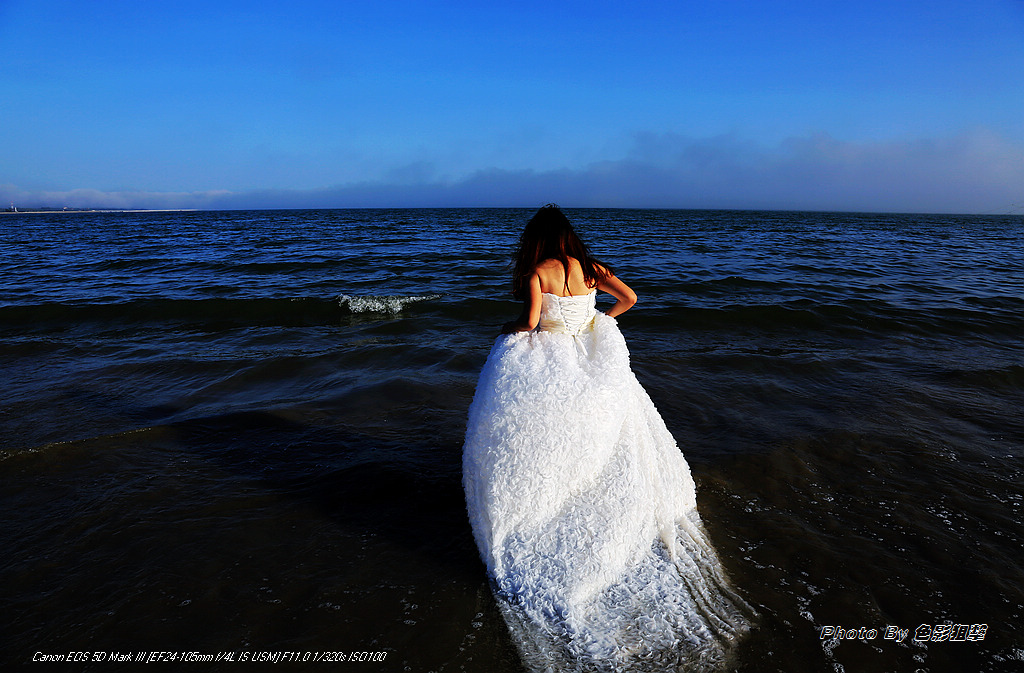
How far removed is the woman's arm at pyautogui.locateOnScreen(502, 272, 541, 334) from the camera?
370 centimetres

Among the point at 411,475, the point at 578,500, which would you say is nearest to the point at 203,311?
the point at 411,475

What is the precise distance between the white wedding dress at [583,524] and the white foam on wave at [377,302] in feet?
29.1

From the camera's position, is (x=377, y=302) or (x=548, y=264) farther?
(x=377, y=302)

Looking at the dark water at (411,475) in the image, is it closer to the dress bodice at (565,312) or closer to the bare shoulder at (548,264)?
the dress bodice at (565,312)

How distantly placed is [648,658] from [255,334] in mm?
9470

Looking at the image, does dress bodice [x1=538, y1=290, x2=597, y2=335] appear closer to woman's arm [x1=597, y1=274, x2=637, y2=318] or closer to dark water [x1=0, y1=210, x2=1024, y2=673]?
woman's arm [x1=597, y1=274, x2=637, y2=318]

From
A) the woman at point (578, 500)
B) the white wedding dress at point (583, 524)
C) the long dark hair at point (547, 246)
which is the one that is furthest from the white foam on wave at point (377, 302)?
the white wedding dress at point (583, 524)

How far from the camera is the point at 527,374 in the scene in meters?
3.49

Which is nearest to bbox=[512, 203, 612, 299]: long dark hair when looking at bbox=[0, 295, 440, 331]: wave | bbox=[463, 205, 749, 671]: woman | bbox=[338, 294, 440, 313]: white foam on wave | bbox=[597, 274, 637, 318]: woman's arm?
bbox=[463, 205, 749, 671]: woman

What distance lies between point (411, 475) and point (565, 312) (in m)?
2.43

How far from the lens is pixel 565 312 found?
384 cm

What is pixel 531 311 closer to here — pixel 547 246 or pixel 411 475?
pixel 547 246

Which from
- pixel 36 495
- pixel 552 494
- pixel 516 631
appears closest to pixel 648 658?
pixel 516 631

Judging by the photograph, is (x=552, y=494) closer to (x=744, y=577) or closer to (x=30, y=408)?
(x=744, y=577)
